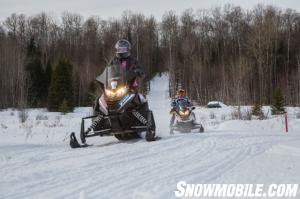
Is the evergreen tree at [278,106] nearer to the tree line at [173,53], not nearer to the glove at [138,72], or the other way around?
the tree line at [173,53]

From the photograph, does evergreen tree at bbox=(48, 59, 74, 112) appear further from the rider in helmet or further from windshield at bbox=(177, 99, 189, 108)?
the rider in helmet

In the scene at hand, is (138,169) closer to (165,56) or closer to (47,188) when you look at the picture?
(47,188)

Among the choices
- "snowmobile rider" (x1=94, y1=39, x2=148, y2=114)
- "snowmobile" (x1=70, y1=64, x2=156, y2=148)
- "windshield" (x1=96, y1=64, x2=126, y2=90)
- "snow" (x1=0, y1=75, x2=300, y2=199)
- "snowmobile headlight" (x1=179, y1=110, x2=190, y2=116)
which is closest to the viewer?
"snow" (x1=0, y1=75, x2=300, y2=199)

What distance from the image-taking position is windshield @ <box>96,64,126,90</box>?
8.97 m

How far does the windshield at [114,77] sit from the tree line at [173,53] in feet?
94.9

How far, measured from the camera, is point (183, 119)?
15.0m

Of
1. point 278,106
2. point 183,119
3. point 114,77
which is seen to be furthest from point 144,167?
point 278,106

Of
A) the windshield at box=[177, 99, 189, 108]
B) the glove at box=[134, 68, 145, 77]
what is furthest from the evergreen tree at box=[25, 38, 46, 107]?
the glove at box=[134, 68, 145, 77]

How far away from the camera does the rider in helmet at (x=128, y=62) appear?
920cm

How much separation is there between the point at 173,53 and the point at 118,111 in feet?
173

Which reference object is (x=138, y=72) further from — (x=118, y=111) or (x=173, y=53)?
(x=173, y=53)

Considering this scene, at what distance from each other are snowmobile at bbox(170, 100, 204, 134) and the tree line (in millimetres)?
22645

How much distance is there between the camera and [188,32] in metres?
65.0

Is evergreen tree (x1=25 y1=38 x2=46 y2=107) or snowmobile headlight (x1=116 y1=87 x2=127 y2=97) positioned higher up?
evergreen tree (x1=25 y1=38 x2=46 y2=107)
